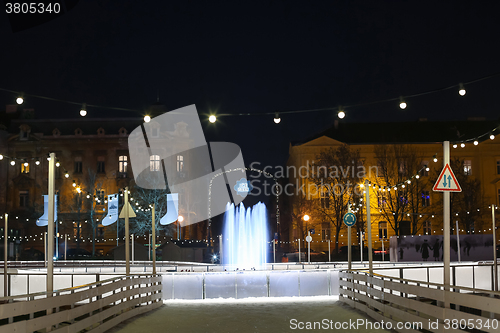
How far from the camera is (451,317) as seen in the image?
1011 cm

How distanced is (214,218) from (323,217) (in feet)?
164

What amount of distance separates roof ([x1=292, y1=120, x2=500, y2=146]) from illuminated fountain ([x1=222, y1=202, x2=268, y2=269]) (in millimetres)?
23438

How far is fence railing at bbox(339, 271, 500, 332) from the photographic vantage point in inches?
360

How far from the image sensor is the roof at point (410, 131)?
8050 cm

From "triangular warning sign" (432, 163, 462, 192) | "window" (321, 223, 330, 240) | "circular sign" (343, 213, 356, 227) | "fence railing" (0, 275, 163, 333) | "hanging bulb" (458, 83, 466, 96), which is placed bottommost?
"window" (321, 223, 330, 240)

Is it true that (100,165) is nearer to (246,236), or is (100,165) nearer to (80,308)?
(246,236)

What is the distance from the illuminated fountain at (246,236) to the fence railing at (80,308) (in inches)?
1365

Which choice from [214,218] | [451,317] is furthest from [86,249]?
[451,317]

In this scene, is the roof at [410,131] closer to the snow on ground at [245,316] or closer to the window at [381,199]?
the window at [381,199]

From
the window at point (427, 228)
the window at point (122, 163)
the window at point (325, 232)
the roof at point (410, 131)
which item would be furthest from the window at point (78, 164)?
the window at point (427, 228)

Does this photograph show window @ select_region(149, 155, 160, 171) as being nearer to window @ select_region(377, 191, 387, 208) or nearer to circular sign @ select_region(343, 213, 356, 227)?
window @ select_region(377, 191, 387, 208)

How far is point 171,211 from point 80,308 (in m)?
52.3

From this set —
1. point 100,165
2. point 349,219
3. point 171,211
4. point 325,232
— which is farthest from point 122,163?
point 349,219

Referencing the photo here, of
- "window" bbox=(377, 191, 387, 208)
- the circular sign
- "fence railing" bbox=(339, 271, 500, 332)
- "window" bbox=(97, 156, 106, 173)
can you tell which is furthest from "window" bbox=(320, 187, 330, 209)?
"fence railing" bbox=(339, 271, 500, 332)
